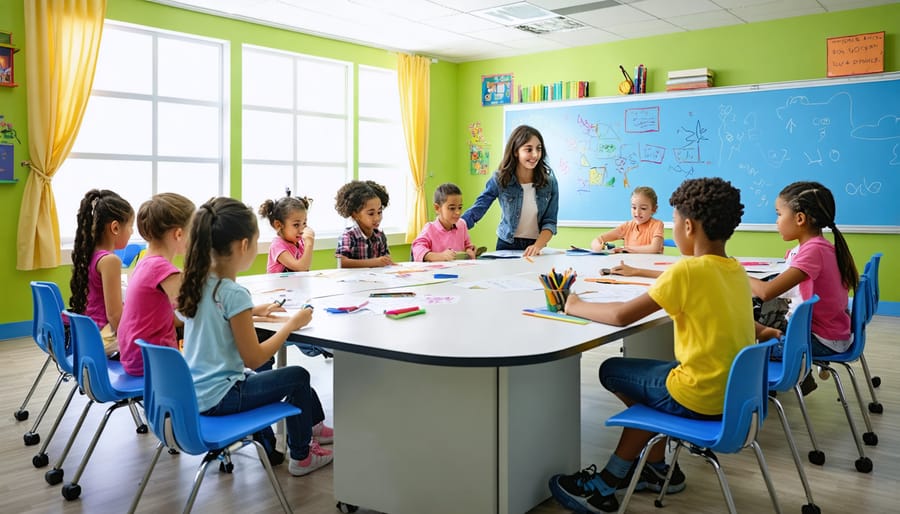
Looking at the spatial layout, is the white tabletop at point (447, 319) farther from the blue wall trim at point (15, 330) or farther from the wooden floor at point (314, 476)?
the blue wall trim at point (15, 330)

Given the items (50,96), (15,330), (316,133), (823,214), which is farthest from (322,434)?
(316,133)

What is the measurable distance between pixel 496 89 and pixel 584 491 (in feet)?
21.5

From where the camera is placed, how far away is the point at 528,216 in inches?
173

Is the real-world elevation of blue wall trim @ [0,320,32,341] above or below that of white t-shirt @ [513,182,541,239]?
below

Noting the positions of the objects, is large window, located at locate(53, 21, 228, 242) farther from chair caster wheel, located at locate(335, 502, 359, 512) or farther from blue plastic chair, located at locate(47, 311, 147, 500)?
chair caster wheel, located at locate(335, 502, 359, 512)

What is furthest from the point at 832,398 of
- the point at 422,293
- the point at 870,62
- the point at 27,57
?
the point at 27,57

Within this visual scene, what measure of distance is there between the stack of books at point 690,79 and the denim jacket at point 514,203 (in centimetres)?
309

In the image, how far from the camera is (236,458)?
2867 millimetres

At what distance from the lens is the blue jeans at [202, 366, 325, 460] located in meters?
2.07

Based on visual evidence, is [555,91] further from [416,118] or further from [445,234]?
[445,234]

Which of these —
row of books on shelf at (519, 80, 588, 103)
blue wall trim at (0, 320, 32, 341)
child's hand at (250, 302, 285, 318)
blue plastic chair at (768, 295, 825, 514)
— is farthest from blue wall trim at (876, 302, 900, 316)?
blue wall trim at (0, 320, 32, 341)

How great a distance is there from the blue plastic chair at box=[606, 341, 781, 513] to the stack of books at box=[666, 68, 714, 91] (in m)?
5.30

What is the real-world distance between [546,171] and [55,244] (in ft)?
11.8

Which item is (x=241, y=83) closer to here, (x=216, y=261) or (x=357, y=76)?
(x=357, y=76)
